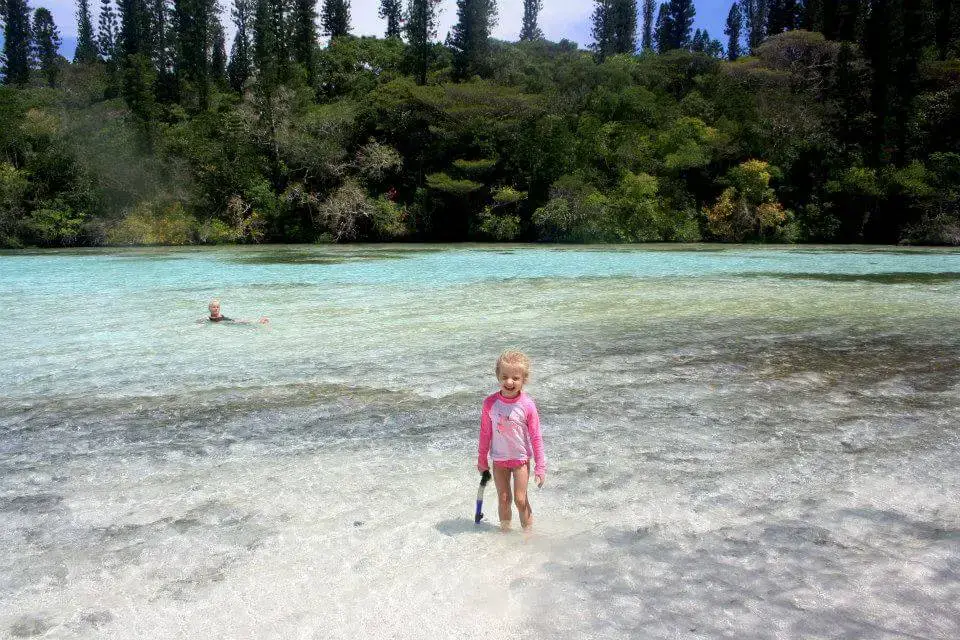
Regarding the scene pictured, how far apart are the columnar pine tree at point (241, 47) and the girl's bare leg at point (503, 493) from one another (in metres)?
63.1

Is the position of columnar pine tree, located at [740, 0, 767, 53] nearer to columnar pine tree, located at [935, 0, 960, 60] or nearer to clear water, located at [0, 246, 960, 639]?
columnar pine tree, located at [935, 0, 960, 60]

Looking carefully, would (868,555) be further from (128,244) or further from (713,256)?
(128,244)

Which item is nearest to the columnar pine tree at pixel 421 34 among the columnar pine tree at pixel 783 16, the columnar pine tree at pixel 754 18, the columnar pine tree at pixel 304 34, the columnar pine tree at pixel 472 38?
the columnar pine tree at pixel 472 38

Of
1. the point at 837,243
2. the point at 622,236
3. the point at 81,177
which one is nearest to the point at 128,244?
the point at 81,177

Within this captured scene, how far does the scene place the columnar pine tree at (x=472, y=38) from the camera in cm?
4572

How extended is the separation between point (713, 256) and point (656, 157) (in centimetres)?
1542

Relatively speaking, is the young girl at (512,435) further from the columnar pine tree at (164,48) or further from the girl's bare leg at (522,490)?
the columnar pine tree at (164,48)

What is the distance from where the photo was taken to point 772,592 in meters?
2.51

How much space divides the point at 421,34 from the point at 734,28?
4277cm

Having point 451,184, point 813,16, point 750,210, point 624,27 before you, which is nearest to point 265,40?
point 451,184

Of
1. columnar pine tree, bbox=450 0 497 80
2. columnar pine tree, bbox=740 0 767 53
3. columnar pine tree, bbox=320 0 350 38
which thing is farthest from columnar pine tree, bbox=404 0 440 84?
columnar pine tree, bbox=740 0 767 53

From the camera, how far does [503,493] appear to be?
3.08 m

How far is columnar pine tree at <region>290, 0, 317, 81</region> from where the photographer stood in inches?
2026

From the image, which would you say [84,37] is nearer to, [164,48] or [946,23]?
[164,48]
